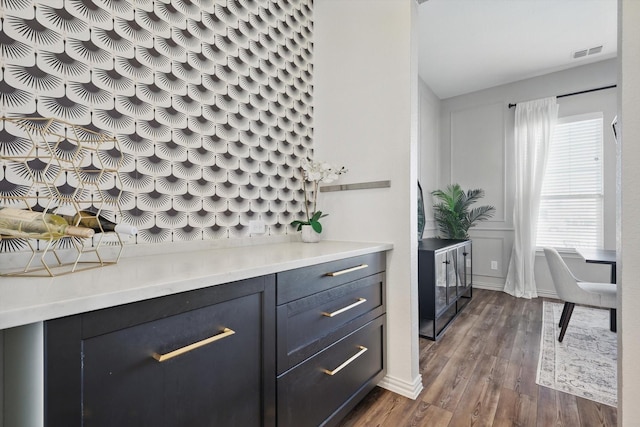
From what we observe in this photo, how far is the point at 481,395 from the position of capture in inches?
67.8

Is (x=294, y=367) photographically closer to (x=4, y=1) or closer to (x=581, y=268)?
(x=4, y=1)

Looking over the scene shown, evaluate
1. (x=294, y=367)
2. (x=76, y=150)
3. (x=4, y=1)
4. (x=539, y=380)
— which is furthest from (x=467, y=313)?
(x=4, y=1)

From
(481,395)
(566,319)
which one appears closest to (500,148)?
(566,319)

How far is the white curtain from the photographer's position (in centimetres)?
376

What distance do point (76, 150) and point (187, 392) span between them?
38.0 inches

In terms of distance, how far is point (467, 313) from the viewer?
3.20 m

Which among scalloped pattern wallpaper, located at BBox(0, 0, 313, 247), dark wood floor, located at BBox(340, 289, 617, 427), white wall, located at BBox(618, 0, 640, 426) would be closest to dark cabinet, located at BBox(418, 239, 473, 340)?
dark wood floor, located at BBox(340, 289, 617, 427)

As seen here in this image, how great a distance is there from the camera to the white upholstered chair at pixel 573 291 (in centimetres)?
227

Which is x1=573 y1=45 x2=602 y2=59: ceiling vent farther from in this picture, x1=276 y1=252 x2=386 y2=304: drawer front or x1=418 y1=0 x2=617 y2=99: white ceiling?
x1=276 y1=252 x2=386 y2=304: drawer front

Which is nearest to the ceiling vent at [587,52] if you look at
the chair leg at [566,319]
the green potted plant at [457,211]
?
the green potted plant at [457,211]

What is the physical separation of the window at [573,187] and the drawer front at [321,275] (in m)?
3.38

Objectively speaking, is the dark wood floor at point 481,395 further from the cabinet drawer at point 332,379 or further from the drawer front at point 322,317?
the drawer front at point 322,317

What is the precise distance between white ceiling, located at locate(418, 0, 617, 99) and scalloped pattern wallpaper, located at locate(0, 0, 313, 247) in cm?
169

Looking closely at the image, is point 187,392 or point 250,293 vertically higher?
point 250,293
